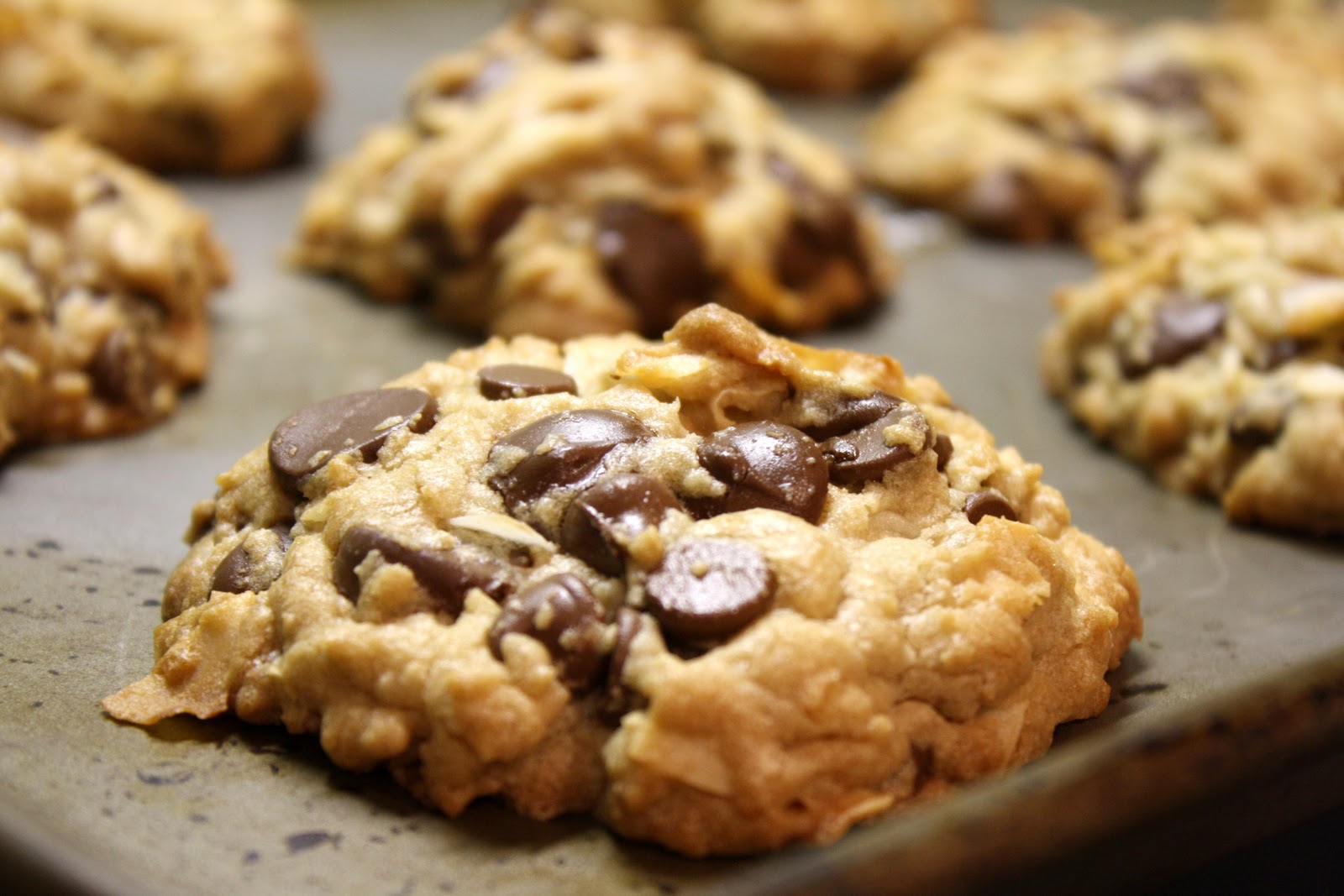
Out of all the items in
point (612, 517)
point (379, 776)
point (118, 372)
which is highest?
point (612, 517)

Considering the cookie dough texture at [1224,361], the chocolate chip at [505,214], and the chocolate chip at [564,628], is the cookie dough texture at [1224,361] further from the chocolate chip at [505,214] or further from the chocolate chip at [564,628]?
the chocolate chip at [564,628]

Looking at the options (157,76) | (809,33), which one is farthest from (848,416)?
(809,33)

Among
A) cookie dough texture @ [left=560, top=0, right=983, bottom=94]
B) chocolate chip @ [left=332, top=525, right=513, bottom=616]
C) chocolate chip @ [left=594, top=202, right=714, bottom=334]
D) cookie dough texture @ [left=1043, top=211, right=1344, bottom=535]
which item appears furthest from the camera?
cookie dough texture @ [left=560, top=0, right=983, bottom=94]

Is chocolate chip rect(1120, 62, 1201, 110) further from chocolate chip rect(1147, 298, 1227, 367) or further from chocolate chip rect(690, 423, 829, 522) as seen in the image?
chocolate chip rect(690, 423, 829, 522)

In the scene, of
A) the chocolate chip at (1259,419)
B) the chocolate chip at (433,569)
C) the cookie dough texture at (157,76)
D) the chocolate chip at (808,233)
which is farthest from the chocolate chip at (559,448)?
the cookie dough texture at (157,76)

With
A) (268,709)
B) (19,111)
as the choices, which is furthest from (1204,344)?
(19,111)

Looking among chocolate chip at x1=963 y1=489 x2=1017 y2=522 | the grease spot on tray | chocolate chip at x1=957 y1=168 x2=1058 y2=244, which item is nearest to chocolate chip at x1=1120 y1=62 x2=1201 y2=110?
chocolate chip at x1=957 y1=168 x2=1058 y2=244

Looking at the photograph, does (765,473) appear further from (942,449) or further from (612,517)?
(942,449)

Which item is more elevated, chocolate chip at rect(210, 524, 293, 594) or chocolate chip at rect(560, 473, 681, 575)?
chocolate chip at rect(560, 473, 681, 575)
